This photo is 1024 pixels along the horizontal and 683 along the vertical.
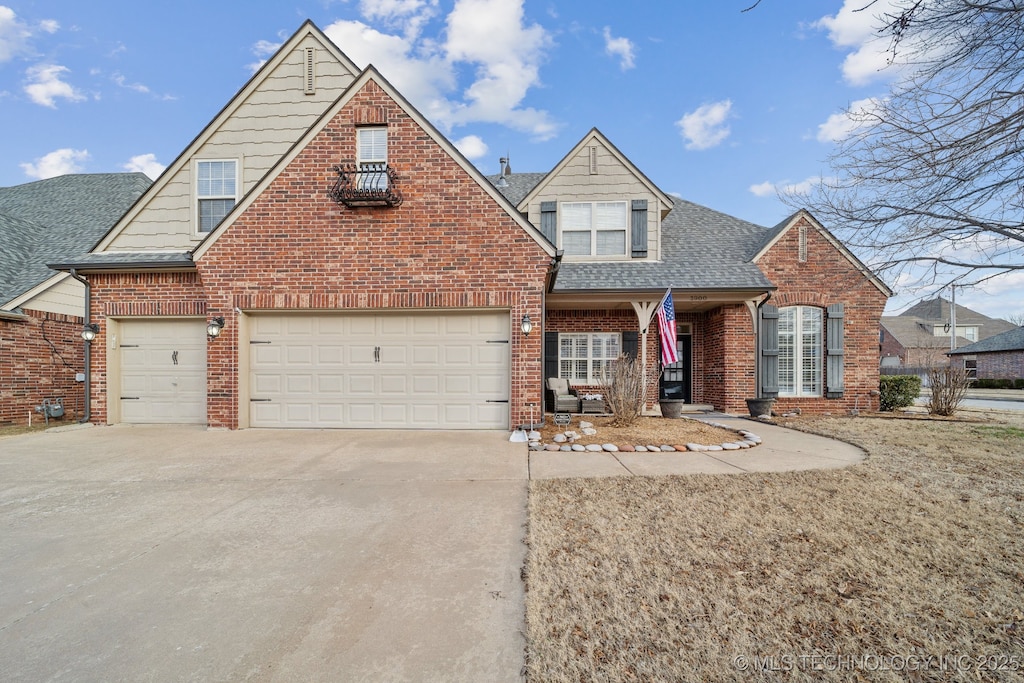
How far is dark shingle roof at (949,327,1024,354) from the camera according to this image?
96.9 feet

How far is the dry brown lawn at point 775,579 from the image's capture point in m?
2.14

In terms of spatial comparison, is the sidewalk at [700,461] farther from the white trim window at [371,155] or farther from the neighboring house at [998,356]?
the neighboring house at [998,356]

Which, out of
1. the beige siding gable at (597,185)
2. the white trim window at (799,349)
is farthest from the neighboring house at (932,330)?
the beige siding gable at (597,185)

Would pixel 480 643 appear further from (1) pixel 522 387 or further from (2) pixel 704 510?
(1) pixel 522 387

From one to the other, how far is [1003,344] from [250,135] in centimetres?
4452

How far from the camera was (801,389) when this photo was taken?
11656mm

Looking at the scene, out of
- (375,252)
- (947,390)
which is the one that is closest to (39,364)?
(375,252)

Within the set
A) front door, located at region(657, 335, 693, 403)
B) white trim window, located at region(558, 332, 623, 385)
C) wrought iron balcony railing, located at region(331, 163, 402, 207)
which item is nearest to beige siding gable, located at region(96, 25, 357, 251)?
wrought iron balcony railing, located at region(331, 163, 402, 207)

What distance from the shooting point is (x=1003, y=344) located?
30.7 metres

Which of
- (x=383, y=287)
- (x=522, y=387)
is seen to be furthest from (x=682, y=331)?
(x=383, y=287)

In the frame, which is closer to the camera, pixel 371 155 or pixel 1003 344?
pixel 371 155

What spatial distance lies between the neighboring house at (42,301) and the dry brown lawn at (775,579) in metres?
11.9

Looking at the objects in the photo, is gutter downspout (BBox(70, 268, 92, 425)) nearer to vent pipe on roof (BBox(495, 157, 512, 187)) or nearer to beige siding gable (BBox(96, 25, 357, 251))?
beige siding gable (BBox(96, 25, 357, 251))

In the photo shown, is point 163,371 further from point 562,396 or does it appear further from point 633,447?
point 633,447
